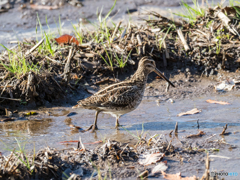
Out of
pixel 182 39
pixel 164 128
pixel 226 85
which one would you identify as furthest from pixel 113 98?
pixel 182 39

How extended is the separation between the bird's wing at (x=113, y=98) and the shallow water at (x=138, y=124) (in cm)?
37

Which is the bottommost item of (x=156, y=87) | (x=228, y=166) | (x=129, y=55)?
(x=228, y=166)

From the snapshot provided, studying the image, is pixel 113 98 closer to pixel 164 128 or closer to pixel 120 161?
pixel 164 128

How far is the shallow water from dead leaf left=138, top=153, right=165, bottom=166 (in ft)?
0.57

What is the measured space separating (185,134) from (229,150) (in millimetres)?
786

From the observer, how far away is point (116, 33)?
7.90m

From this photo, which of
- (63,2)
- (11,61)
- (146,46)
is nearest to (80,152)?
(11,61)

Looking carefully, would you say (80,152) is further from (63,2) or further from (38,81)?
(63,2)

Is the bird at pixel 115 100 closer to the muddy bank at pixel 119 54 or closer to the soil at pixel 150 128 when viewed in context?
the soil at pixel 150 128

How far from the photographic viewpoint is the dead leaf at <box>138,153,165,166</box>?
413cm

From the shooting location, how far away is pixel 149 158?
4.21 meters

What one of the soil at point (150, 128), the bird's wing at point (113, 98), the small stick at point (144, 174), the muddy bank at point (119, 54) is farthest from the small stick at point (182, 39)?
the small stick at point (144, 174)

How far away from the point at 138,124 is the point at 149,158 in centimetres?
153

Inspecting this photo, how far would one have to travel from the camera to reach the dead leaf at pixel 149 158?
13.6ft
